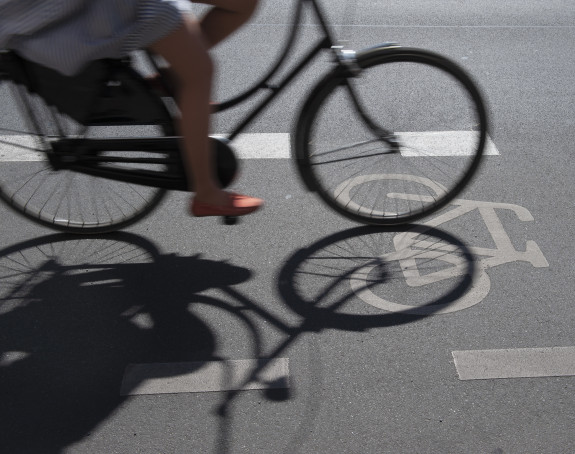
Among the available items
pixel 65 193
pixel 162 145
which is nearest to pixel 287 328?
pixel 162 145

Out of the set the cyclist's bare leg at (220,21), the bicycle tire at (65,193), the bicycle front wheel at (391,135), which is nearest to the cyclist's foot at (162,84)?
the cyclist's bare leg at (220,21)

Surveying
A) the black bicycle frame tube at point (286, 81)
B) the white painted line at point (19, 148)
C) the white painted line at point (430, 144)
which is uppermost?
the black bicycle frame tube at point (286, 81)

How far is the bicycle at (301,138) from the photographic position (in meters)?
3.34

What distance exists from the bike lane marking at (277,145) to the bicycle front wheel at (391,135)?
13mm

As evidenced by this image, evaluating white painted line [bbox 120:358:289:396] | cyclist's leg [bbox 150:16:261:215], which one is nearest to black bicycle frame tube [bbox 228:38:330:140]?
cyclist's leg [bbox 150:16:261:215]

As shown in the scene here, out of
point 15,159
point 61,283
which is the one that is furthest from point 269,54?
point 61,283

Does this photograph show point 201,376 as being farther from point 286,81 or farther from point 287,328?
point 286,81

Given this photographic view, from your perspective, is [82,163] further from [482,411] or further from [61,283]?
[482,411]

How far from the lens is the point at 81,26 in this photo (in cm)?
297

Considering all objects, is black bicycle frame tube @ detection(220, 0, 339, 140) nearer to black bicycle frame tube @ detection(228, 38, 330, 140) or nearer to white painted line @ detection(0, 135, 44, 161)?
black bicycle frame tube @ detection(228, 38, 330, 140)

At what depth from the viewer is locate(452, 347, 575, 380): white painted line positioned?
3.05 meters

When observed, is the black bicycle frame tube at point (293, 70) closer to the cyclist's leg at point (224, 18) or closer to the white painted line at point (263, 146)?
the cyclist's leg at point (224, 18)

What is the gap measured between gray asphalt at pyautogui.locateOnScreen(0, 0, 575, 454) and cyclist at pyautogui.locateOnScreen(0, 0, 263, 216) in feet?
2.76

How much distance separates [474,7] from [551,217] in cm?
384
